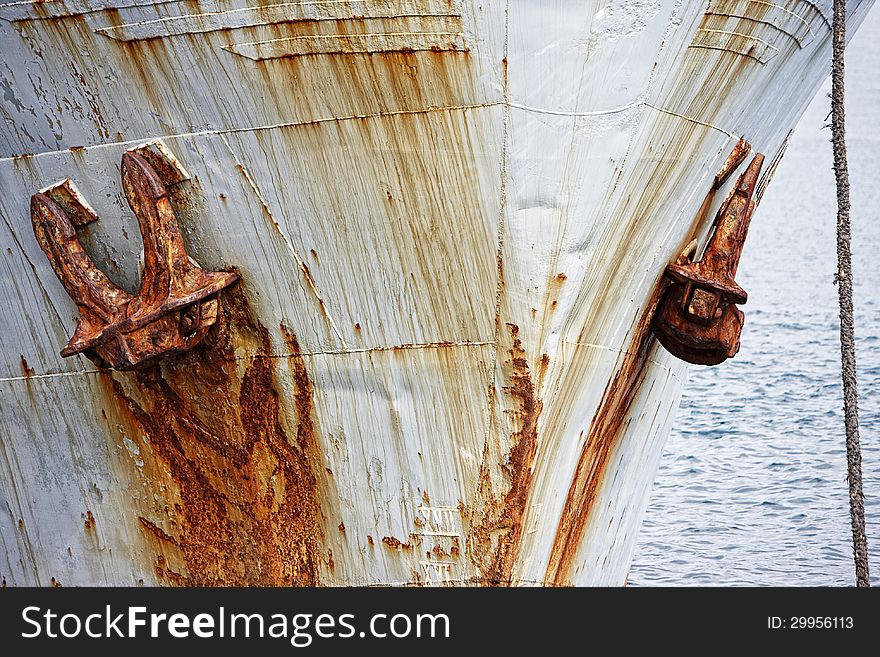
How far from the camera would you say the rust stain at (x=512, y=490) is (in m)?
3.10

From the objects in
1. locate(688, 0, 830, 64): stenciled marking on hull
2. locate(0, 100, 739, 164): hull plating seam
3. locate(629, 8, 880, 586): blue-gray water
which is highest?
locate(688, 0, 830, 64): stenciled marking on hull

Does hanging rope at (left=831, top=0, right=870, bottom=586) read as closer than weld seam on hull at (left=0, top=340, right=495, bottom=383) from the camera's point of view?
No

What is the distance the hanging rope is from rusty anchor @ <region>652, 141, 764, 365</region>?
246 millimetres

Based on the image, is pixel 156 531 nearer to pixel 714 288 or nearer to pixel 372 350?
pixel 372 350

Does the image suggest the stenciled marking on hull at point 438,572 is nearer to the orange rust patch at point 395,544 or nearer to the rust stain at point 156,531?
the orange rust patch at point 395,544

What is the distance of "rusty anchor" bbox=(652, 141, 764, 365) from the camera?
10.9ft

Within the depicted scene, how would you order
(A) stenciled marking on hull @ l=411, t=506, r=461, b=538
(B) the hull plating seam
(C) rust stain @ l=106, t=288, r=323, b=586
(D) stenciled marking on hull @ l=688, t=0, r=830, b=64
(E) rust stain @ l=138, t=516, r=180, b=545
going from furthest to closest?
(E) rust stain @ l=138, t=516, r=180, b=545 → (C) rust stain @ l=106, t=288, r=323, b=586 → (A) stenciled marking on hull @ l=411, t=506, r=461, b=538 → (D) stenciled marking on hull @ l=688, t=0, r=830, b=64 → (B) the hull plating seam

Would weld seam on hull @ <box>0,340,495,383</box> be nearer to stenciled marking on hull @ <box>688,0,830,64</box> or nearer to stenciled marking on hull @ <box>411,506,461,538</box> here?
stenciled marking on hull @ <box>411,506,461,538</box>

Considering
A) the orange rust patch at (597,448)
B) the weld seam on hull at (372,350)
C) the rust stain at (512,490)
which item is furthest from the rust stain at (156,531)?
the orange rust patch at (597,448)

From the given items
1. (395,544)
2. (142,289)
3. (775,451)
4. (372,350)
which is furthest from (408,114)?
(775,451)

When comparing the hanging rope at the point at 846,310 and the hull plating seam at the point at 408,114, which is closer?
the hull plating seam at the point at 408,114

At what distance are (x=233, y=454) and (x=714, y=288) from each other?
1.53 m

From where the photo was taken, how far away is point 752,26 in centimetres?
306

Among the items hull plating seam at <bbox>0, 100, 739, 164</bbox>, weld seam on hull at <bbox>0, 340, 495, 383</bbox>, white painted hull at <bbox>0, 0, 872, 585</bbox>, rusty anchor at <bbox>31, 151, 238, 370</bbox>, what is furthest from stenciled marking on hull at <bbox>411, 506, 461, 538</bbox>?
hull plating seam at <bbox>0, 100, 739, 164</bbox>
